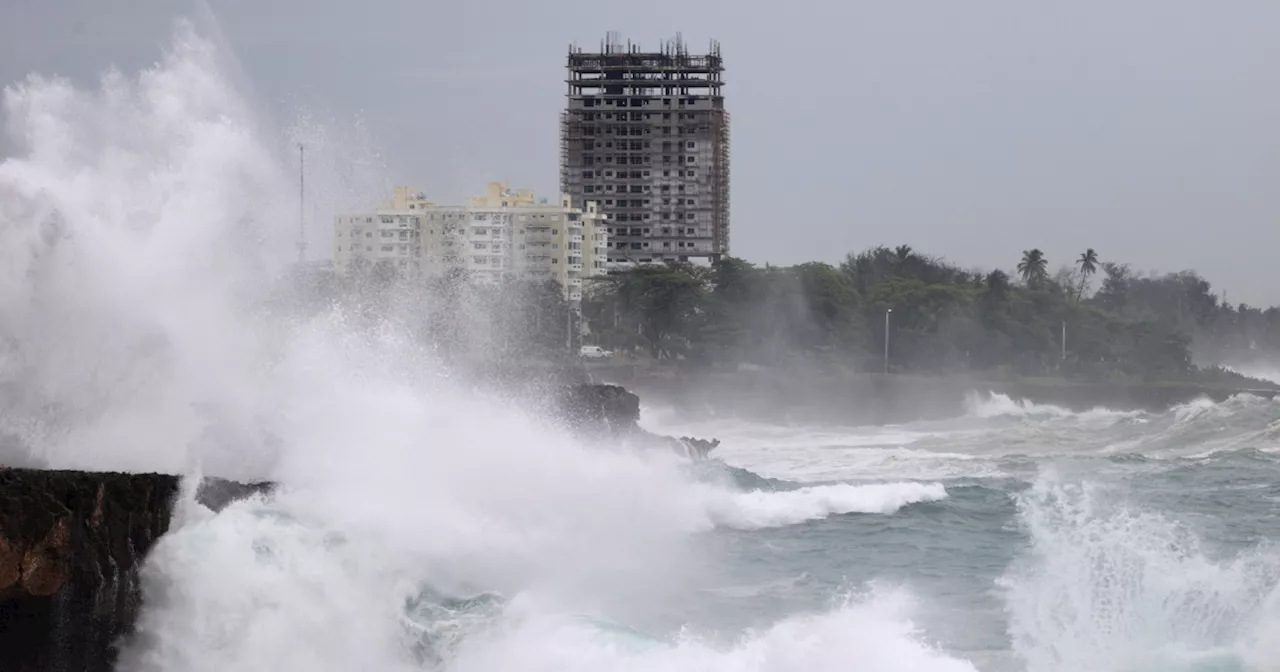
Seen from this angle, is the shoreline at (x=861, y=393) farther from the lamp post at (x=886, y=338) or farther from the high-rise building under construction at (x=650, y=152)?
the high-rise building under construction at (x=650, y=152)

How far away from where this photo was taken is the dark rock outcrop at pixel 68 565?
12.3m

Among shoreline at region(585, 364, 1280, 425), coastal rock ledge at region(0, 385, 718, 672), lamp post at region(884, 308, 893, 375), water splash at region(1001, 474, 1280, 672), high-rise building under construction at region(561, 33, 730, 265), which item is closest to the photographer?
coastal rock ledge at region(0, 385, 718, 672)

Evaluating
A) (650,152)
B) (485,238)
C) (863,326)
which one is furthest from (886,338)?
(650,152)

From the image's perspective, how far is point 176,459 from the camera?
15891 millimetres

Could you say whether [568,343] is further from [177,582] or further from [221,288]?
[177,582]

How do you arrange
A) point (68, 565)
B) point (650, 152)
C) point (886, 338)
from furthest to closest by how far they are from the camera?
point (650, 152) < point (886, 338) < point (68, 565)

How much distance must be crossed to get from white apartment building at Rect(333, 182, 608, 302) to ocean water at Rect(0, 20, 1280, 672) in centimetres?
2570

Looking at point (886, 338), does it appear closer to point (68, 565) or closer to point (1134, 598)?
point (1134, 598)

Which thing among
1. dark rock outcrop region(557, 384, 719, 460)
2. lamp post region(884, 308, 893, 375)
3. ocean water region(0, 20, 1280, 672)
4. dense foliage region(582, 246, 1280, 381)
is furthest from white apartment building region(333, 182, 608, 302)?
ocean water region(0, 20, 1280, 672)

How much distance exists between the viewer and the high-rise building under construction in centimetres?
11888

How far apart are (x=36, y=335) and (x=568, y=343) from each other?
206ft

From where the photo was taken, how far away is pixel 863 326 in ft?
285

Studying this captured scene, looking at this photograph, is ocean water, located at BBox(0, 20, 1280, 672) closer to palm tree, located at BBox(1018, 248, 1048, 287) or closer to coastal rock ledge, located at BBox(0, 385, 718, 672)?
coastal rock ledge, located at BBox(0, 385, 718, 672)

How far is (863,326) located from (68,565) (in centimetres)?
7618
